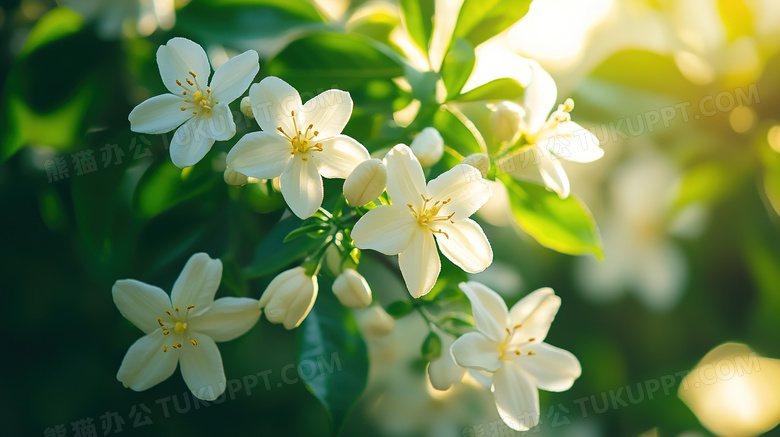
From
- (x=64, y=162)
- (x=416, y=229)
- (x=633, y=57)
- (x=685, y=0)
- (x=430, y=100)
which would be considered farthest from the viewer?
(x=685, y=0)

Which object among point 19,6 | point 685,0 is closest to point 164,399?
point 19,6

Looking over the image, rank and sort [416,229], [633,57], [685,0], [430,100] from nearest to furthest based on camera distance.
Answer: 1. [416,229]
2. [430,100]
3. [633,57]
4. [685,0]

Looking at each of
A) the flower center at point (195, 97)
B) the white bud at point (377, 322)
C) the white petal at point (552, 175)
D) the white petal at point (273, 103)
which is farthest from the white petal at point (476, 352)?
the flower center at point (195, 97)

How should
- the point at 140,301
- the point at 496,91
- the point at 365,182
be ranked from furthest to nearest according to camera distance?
the point at 496,91
the point at 140,301
the point at 365,182

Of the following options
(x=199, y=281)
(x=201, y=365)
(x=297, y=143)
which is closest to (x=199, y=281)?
(x=199, y=281)

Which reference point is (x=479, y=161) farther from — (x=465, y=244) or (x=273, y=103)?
(x=273, y=103)

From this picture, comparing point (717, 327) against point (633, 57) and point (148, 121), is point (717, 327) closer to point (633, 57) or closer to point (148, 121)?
point (633, 57)

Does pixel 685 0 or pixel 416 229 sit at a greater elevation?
pixel 685 0
